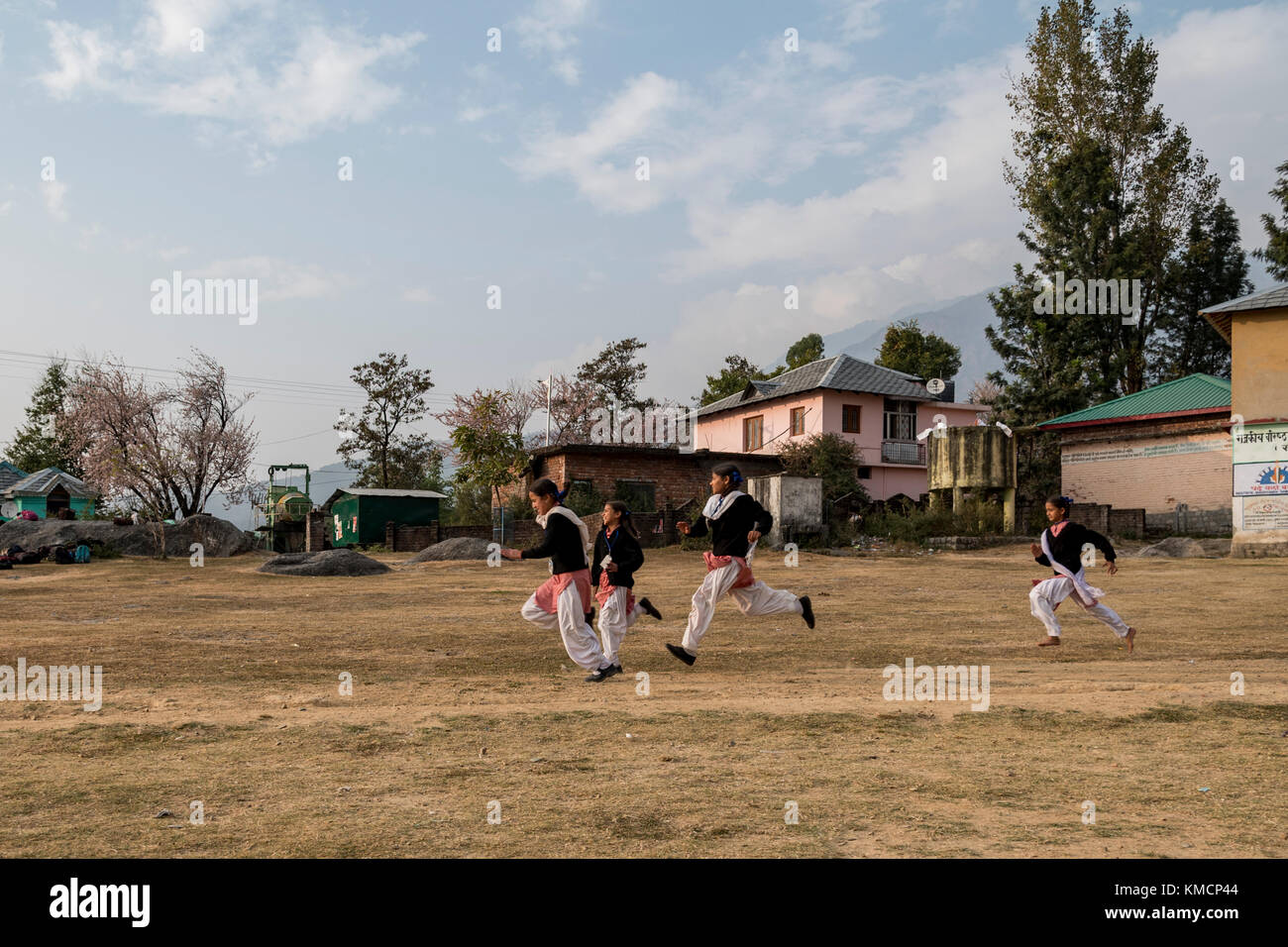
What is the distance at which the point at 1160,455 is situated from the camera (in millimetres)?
32750

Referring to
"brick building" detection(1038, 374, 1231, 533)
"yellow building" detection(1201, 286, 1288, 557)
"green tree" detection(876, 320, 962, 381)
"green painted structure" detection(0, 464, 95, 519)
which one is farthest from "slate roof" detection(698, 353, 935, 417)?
"green painted structure" detection(0, 464, 95, 519)

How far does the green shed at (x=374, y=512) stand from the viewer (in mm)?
40562

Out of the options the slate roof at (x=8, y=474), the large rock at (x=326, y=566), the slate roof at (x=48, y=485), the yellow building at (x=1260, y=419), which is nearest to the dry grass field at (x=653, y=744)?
the large rock at (x=326, y=566)

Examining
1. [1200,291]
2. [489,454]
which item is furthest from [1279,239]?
[489,454]

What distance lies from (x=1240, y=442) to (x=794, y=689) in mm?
20687

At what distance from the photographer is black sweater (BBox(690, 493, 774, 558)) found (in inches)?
375

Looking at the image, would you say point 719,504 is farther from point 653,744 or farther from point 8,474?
point 8,474

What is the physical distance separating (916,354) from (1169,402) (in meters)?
23.0

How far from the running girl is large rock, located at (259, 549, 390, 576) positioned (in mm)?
15851

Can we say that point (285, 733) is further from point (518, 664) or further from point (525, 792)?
point (518, 664)

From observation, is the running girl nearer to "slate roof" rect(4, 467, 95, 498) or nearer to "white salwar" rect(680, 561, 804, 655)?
"white salwar" rect(680, 561, 804, 655)

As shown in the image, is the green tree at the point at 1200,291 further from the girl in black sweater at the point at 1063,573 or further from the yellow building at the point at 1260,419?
the girl in black sweater at the point at 1063,573

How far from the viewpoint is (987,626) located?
12836 millimetres

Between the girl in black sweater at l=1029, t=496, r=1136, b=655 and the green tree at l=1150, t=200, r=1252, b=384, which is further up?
the green tree at l=1150, t=200, r=1252, b=384
